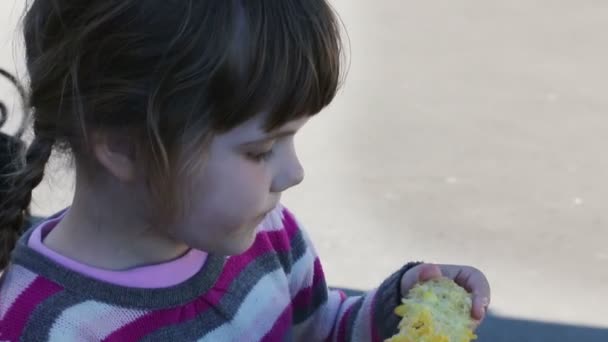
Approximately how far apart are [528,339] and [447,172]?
122cm

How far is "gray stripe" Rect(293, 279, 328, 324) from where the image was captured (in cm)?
200

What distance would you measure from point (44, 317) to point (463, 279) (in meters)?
0.70

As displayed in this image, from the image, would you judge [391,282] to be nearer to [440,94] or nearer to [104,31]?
[104,31]

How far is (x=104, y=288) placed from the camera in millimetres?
1618

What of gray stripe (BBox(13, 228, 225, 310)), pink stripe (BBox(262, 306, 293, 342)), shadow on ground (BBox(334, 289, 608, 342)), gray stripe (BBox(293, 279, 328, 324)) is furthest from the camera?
shadow on ground (BBox(334, 289, 608, 342))

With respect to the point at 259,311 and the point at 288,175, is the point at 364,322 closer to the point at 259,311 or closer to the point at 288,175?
the point at 259,311

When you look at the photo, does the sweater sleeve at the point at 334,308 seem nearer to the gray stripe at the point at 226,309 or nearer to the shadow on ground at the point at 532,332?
the gray stripe at the point at 226,309

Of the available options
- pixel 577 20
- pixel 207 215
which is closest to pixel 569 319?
pixel 207 215

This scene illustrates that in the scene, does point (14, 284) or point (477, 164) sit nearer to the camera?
point (14, 284)

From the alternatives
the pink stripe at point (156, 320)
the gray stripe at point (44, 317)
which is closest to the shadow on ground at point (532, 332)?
the pink stripe at point (156, 320)

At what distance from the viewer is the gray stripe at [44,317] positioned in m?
1.55

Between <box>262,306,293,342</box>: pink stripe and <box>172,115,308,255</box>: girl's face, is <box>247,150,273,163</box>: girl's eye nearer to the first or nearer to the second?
<box>172,115,308,255</box>: girl's face

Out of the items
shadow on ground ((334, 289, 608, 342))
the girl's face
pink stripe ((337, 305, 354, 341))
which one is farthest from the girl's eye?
shadow on ground ((334, 289, 608, 342))

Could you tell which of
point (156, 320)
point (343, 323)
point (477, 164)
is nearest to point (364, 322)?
point (343, 323)
